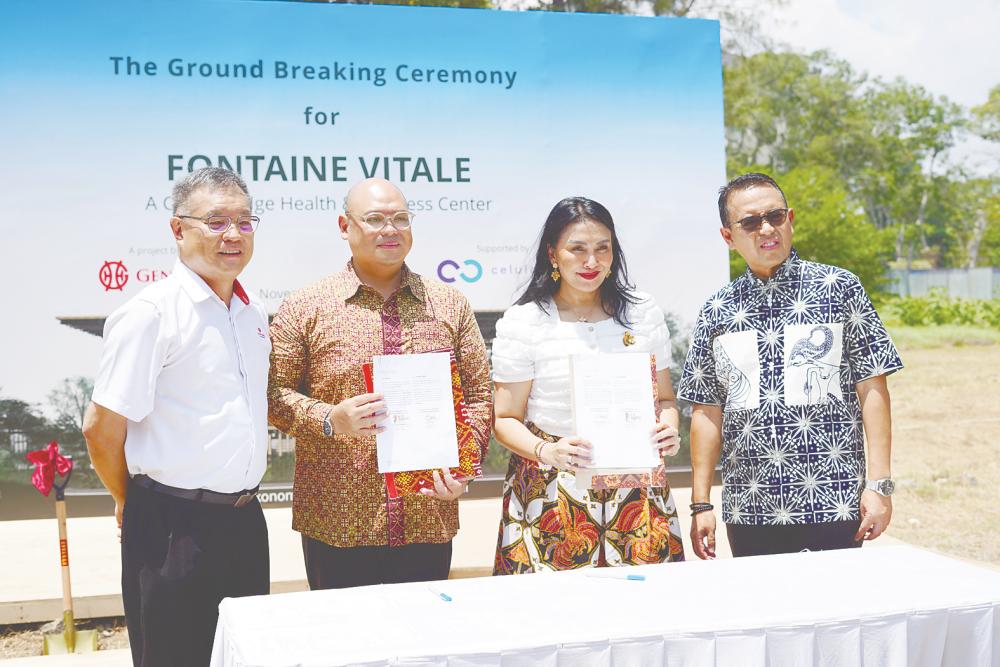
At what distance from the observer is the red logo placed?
574 centimetres

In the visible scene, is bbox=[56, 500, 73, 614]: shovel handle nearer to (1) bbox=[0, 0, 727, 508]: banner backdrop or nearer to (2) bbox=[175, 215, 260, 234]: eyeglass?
(1) bbox=[0, 0, 727, 508]: banner backdrop

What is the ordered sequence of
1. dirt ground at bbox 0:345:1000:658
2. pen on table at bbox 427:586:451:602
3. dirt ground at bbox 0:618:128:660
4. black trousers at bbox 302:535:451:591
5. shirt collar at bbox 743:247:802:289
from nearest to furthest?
pen on table at bbox 427:586:451:602
black trousers at bbox 302:535:451:591
shirt collar at bbox 743:247:802:289
dirt ground at bbox 0:618:128:660
dirt ground at bbox 0:345:1000:658

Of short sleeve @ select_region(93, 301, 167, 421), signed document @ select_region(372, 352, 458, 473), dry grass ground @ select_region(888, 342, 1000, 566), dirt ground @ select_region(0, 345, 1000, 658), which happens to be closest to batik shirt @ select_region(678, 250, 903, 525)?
signed document @ select_region(372, 352, 458, 473)

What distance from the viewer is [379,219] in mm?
2996

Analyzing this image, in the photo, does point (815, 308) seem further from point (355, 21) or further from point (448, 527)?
point (355, 21)

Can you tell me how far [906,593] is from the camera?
94.5 inches

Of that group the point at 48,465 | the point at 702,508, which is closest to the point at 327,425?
the point at 702,508

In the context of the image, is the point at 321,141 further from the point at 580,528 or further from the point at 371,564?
the point at 580,528

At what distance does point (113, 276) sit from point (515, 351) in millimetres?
3638

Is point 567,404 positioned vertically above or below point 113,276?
below

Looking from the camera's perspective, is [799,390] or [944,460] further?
[944,460]

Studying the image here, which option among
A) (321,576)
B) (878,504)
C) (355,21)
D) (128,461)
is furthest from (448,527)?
(355,21)

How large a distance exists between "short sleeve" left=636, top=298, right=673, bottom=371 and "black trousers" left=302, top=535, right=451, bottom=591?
97 cm

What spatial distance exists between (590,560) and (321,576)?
90 centimetres
